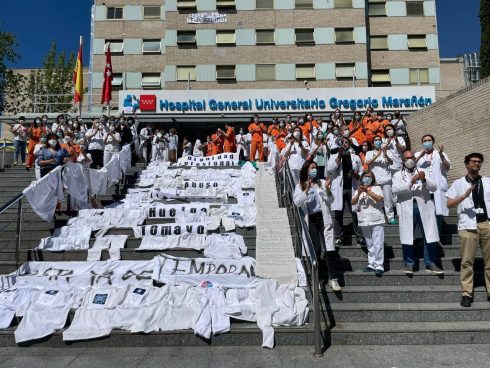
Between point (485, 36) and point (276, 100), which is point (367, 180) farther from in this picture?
point (276, 100)

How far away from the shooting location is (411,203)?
24.3 ft

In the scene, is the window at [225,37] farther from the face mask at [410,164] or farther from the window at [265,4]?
the face mask at [410,164]

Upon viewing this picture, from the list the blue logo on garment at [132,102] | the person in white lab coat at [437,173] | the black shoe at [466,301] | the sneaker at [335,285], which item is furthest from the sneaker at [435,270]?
the blue logo on garment at [132,102]

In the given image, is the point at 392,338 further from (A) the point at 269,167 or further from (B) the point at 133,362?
(A) the point at 269,167

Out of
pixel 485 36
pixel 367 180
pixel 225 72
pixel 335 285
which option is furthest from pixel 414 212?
pixel 225 72

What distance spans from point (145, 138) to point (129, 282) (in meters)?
11.1

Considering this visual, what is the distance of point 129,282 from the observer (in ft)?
23.0

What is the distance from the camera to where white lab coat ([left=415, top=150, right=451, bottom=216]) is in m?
8.39

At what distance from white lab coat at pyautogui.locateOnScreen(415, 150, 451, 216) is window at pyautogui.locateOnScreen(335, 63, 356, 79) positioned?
22916mm

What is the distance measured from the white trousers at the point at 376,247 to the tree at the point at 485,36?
50.6ft

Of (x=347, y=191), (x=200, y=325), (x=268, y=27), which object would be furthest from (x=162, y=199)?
(x=268, y=27)

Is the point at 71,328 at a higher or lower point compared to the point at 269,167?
lower

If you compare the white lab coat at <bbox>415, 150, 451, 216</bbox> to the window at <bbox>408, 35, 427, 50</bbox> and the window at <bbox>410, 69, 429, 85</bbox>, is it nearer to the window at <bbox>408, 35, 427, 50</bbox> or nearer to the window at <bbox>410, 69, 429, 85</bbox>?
the window at <bbox>410, 69, 429, 85</bbox>

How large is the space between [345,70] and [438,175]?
925 inches
